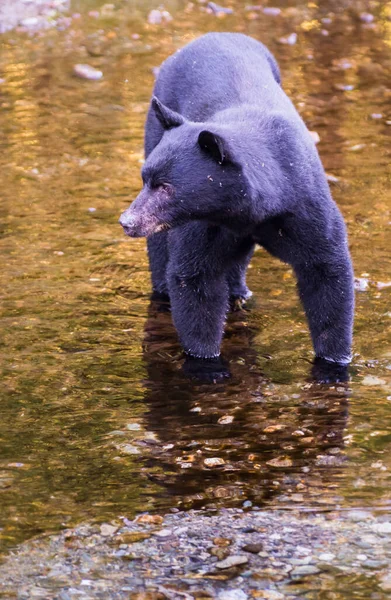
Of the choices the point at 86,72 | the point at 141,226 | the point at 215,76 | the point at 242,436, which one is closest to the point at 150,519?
the point at 242,436

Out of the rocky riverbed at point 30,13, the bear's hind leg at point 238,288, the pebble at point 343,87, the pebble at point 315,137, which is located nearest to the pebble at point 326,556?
the bear's hind leg at point 238,288

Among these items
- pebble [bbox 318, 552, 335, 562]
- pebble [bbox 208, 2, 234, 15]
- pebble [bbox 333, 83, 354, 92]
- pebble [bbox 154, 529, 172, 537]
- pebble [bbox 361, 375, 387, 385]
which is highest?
pebble [bbox 318, 552, 335, 562]

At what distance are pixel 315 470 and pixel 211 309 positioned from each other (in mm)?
1556

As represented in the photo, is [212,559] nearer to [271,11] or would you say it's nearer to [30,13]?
[30,13]

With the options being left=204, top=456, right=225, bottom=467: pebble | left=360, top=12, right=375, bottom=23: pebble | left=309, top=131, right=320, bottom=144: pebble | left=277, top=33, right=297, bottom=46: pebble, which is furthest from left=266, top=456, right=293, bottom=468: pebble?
left=360, top=12, right=375, bottom=23: pebble

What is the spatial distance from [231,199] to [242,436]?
1422 millimetres

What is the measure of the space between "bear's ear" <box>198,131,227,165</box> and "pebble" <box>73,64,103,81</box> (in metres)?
9.56

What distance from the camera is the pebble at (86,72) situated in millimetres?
14812

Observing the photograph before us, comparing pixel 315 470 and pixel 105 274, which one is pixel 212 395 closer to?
pixel 315 470

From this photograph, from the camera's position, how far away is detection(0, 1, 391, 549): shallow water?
5582 mm

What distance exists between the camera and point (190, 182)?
5.65 m

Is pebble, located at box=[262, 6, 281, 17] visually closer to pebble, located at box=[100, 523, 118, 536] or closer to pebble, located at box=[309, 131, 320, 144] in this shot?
pebble, located at box=[309, 131, 320, 144]

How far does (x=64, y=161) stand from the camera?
1130cm

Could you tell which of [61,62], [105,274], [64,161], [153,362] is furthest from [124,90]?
[153,362]
